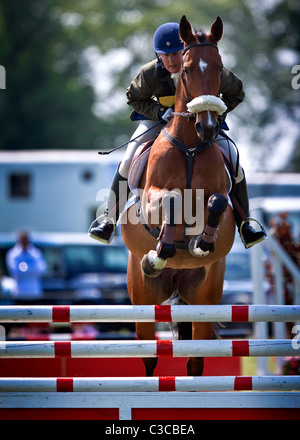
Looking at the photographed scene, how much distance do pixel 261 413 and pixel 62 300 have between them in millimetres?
8056

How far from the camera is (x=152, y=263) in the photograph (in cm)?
475

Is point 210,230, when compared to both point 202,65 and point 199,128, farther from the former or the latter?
point 202,65

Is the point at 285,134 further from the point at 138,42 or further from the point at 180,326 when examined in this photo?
the point at 180,326

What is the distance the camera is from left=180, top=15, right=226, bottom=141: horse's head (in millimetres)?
4512

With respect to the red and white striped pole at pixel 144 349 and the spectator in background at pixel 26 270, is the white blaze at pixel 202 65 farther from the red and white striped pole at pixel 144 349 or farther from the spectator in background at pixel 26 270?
the spectator in background at pixel 26 270

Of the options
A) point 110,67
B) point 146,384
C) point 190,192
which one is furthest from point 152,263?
point 110,67

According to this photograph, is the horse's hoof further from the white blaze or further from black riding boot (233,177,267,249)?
the white blaze

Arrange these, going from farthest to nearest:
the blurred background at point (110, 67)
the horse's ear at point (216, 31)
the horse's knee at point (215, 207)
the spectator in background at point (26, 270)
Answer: the blurred background at point (110, 67), the spectator in background at point (26, 270), the horse's ear at point (216, 31), the horse's knee at point (215, 207)

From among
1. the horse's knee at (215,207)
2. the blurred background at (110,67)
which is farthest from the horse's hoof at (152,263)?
the blurred background at (110,67)

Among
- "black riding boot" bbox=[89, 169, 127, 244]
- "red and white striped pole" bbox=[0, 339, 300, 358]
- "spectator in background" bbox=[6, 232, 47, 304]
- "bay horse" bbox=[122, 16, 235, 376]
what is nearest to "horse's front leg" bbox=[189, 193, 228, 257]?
"bay horse" bbox=[122, 16, 235, 376]

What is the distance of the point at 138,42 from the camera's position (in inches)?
1454

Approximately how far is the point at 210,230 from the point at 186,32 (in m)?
1.32

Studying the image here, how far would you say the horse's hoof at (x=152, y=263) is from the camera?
473 cm

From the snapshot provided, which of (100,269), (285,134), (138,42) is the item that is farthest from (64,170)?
(138,42)
